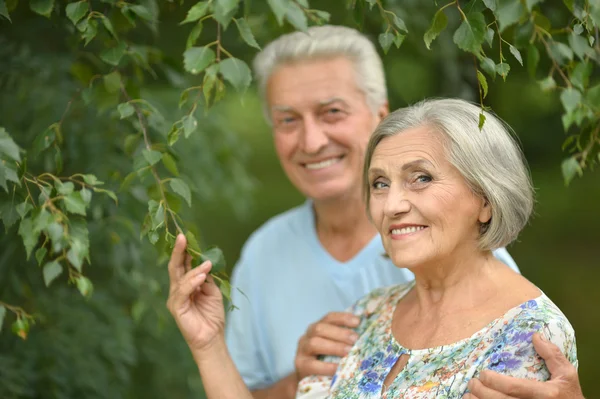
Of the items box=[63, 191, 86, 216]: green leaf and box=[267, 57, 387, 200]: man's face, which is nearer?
box=[63, 191, 86, 216]: green leaf

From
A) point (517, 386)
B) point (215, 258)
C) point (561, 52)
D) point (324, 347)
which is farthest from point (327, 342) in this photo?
point (561, 52)

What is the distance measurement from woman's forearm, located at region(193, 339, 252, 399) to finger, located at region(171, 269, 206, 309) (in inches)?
6.9

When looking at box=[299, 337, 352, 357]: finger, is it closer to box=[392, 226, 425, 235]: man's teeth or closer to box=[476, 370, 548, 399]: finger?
box=[392, 226, 425, 235]: man's teeth

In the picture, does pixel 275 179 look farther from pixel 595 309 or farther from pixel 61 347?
pixel 61 347

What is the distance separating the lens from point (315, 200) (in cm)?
318

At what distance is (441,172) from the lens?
2189 mm

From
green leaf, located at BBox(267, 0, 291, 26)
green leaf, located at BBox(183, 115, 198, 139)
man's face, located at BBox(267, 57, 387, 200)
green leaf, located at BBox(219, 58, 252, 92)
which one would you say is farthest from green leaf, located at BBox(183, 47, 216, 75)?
man's face, located at BBox(267, 57, 387, 200)

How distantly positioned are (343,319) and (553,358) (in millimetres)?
770

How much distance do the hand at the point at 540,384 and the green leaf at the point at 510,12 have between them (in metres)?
0.73

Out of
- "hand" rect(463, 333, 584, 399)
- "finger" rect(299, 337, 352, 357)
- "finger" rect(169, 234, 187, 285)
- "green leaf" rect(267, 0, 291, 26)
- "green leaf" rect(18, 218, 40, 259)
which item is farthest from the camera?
"finger" rect(299, 337, 352, 357)

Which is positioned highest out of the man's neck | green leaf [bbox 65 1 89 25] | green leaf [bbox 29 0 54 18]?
green leaf [bbox 29 0 54 18]

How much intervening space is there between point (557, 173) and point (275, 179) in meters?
5.94

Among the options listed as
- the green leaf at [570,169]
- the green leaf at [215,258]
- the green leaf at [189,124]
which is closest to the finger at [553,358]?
the green leaf at [570,169]

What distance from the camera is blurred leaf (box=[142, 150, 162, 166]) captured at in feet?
7.24
